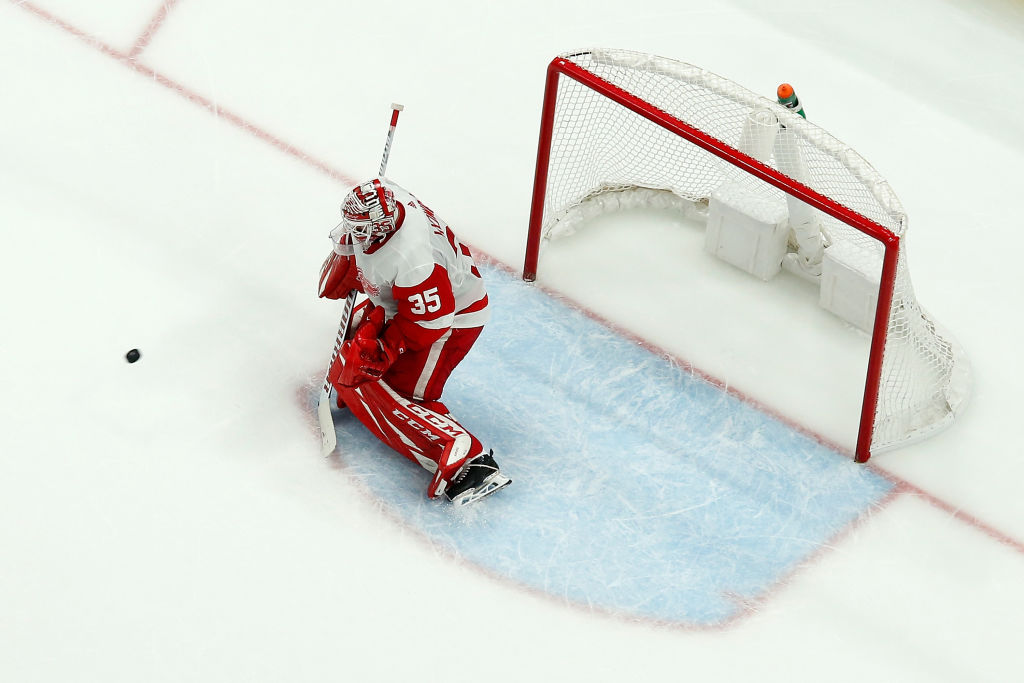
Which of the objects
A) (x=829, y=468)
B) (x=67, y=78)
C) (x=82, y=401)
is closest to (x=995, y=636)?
(x=829, y=468)

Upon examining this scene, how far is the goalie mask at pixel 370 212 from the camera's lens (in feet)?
15.7

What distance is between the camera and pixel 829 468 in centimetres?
535

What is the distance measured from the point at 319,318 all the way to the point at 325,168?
0.81 m

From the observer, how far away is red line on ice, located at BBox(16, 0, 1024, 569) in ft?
17.1

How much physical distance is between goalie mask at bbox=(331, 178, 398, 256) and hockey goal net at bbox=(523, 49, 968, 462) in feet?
3.04

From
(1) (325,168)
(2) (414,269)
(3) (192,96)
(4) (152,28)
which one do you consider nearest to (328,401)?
(2) (414,269)

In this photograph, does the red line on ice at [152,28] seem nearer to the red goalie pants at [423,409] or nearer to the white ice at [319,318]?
the white ice at [319,318]

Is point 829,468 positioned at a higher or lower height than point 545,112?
lower

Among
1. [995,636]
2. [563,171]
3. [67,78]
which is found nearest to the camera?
[995,636]

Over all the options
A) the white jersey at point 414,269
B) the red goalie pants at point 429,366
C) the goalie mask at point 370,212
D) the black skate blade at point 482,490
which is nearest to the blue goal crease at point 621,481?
the black skate blade at point 482,490

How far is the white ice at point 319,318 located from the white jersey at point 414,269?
0.63 metres

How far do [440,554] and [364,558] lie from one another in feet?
0.74

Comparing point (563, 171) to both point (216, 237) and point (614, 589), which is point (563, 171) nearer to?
point (216, 237)

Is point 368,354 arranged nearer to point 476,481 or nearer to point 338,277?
point 338,277
